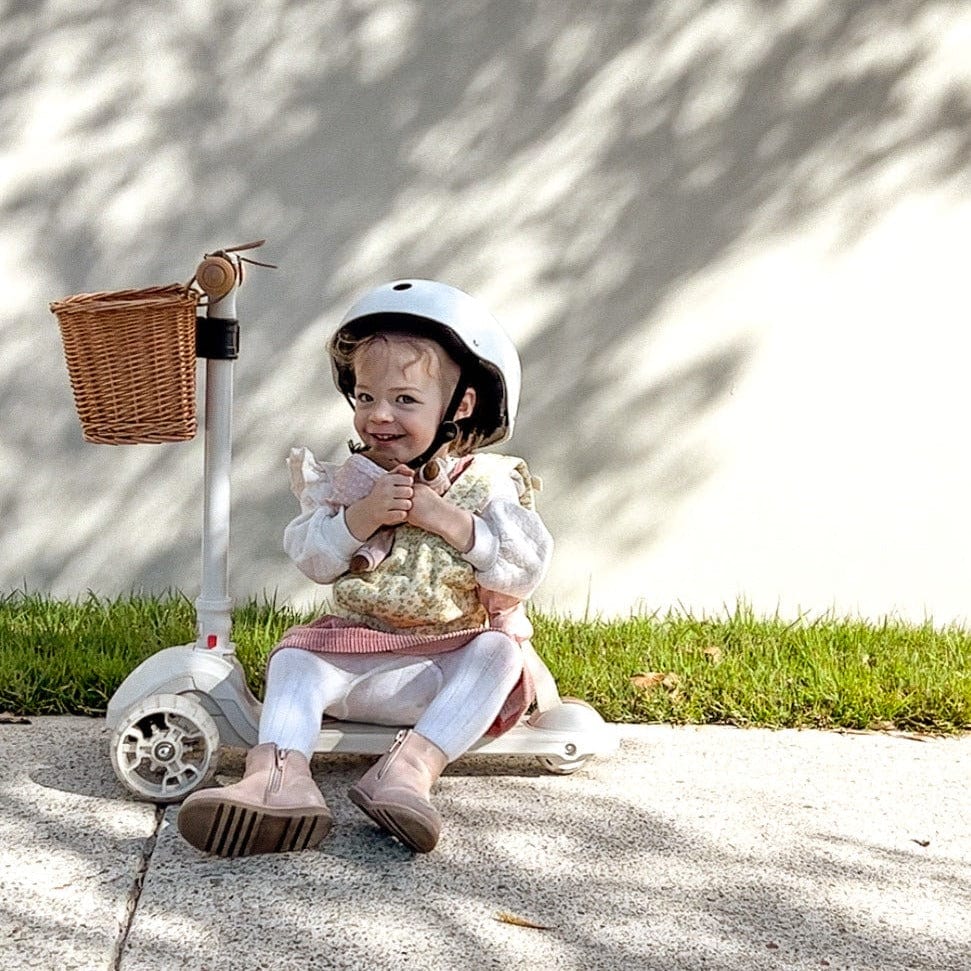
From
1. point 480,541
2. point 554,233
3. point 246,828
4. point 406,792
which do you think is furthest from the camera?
point 554,233

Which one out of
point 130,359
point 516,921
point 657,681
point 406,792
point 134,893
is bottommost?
point 134,893

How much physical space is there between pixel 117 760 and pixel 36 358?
1907mm

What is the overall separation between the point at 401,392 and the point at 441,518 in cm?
29

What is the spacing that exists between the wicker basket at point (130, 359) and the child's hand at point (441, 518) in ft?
1.78

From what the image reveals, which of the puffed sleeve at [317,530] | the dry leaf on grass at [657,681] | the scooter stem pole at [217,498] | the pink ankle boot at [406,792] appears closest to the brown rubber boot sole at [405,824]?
the pink ankle boot at [406,792]

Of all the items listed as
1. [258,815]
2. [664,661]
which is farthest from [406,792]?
[664,661]

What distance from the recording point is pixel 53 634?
176 inches

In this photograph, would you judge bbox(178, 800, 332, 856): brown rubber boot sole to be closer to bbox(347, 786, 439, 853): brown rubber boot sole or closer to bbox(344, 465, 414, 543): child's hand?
bbox(347, 786, 439, 853): brown rubber boot sole

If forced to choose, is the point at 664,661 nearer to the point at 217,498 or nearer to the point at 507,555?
the point at 507,555

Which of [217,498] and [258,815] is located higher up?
[217,498]

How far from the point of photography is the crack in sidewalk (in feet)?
8.57

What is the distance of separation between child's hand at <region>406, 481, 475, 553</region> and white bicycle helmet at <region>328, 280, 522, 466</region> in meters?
0.14

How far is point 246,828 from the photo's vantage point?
118 inches

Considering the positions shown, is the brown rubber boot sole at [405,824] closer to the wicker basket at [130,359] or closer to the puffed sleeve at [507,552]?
the puffed sleeve at [507,552]
